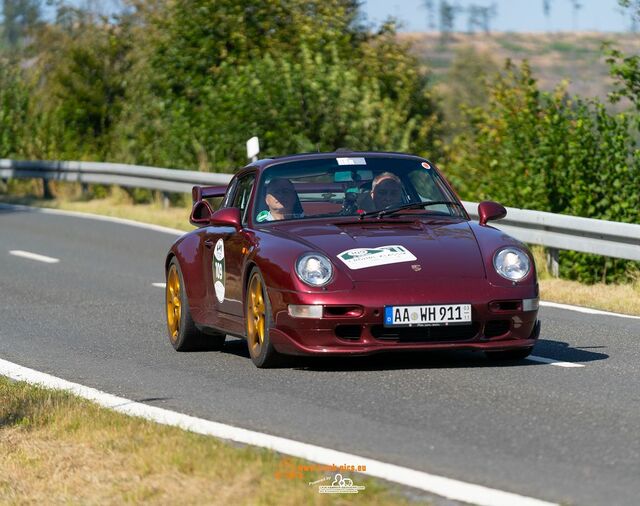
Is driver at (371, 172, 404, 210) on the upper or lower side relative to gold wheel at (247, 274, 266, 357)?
upper

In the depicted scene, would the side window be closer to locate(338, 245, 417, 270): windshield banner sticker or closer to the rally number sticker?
the rally number sticker

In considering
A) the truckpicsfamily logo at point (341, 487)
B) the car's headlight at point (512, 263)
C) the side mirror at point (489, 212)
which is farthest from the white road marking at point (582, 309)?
the truckpicsfamily logo at point (341, 487)

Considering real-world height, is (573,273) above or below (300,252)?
below

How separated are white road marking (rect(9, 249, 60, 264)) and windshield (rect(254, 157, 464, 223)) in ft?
28.2

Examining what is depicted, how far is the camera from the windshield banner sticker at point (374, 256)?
9047 millimetres

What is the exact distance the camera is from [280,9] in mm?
32156

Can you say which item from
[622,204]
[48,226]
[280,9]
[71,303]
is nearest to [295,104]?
[48,226]

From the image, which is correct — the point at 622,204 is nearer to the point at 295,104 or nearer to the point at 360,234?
the point at 360,234

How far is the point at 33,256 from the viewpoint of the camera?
19.2m

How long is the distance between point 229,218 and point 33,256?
9.66 metres

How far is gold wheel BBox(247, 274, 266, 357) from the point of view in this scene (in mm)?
9422

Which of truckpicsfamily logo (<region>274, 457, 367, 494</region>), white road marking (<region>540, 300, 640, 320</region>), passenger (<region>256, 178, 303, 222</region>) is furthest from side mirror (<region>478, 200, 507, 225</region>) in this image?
truckpicsfamily logo (<region>274, 457, 367, 494</region>)

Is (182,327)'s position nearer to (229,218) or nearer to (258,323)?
(229,218)

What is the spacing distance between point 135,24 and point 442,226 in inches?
1171
